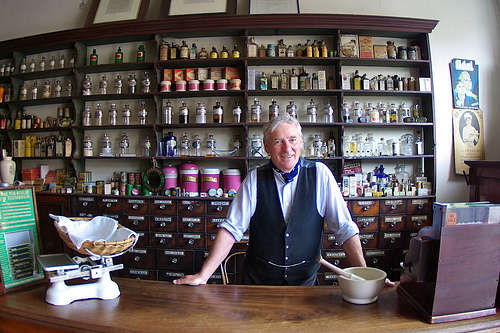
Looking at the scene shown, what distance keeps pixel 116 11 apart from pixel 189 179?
238 centimetres

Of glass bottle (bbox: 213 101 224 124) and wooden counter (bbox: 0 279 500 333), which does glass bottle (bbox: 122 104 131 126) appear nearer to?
glass bottle (bbox: 213 101 224 124)

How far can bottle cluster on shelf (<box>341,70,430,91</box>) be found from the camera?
3.62 m

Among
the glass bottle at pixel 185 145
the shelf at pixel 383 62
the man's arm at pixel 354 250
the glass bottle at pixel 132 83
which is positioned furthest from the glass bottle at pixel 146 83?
the man's arm at pixel 354 250

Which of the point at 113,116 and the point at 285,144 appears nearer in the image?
the point at 285,144

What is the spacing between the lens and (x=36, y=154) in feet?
13.8

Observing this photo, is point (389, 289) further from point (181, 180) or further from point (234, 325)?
point (181, 180)

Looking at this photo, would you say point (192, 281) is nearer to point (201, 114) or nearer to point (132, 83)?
point (201, 114)

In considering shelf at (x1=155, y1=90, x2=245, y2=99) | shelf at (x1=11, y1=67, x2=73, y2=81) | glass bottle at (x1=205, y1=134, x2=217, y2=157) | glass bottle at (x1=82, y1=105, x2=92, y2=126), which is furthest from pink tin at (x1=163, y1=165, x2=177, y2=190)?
shelf at (x1=11, y1=67, x2=73, y2=81)

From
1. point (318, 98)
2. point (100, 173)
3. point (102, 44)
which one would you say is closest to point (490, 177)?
point (318, 98)

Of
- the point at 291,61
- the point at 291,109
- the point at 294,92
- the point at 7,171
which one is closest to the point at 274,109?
the point at 291,109

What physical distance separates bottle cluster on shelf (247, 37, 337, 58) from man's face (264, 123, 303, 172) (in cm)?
228

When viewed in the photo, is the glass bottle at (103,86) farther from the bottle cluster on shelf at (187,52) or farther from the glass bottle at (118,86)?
the bottle cluster on shelf at (187,52)

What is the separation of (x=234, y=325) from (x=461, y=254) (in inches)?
29.8

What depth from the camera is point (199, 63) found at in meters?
3.78
